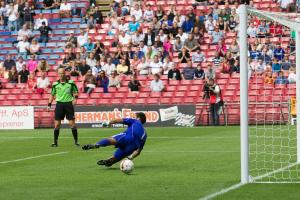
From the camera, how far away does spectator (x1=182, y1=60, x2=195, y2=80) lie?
1430 inches

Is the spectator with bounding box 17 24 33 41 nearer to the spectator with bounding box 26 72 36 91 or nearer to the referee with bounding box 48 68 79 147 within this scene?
the spectator with bounding box 26 72 36 91

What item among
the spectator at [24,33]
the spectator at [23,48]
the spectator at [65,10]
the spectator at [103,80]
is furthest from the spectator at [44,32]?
the spectator at [103,80]

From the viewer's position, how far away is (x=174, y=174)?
579 inches

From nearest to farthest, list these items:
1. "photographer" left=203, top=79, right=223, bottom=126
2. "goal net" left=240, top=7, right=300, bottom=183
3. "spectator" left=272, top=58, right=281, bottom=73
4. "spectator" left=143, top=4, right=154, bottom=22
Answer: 1. "goal net" left=240, top=7, right=300, bottom=183
2. "spectator" left=272, top=58, right=281, bottom=73
3. "photographer" left=203, top=79, right=223, bottom=126
4. "spectator" left=143, top=4, right=154, bottom=22

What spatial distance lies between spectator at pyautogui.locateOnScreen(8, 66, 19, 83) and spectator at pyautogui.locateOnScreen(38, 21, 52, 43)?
334 centimetres

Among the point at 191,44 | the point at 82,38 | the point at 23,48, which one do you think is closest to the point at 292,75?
the point at 191,44

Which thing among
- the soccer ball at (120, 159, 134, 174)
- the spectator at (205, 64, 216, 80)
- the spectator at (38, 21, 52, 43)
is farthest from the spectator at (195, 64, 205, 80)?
the soccer ball at (120, 159, 134, 174)

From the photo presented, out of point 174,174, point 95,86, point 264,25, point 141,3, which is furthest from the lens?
point 141,3

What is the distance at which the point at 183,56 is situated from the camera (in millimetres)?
36844

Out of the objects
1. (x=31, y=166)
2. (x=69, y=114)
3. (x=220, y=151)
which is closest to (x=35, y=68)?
(x=69, y=114)

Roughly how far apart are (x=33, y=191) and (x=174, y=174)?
3.11m

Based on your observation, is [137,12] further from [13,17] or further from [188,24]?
[13,17]

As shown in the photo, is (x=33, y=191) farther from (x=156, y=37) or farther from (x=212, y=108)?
(x=156, y=37)

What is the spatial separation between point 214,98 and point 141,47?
5.22m
